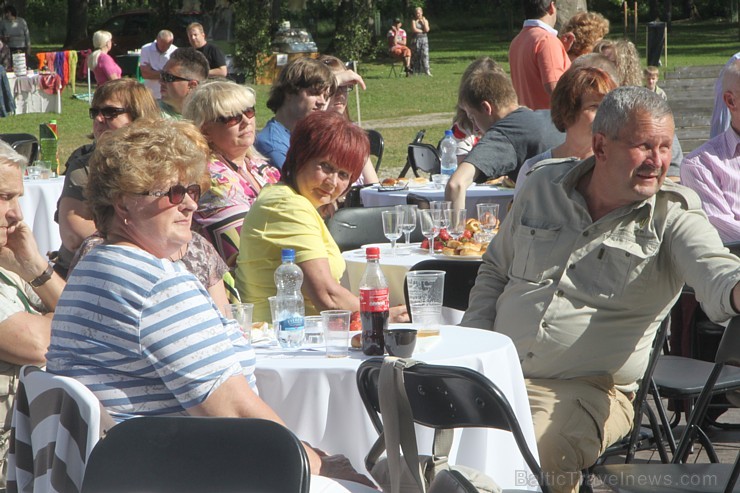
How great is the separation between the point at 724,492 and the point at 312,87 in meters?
4.34

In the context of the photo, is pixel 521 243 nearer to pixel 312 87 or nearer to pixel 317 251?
pixel 317 251

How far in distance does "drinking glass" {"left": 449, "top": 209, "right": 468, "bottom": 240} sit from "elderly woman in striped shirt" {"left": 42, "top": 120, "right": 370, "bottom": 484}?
2.57m

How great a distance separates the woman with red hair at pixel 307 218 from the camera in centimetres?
400

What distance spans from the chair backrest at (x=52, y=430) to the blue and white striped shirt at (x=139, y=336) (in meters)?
0.09

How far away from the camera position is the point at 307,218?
407 centimetres

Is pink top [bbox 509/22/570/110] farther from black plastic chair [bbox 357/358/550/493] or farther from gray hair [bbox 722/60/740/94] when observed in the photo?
black plastic chair [bbox 357/358/550/493]

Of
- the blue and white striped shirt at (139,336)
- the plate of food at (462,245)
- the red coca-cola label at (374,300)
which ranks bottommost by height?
the plate of food at (462,245)

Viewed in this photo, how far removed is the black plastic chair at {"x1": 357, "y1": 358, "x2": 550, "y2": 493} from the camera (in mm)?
2332

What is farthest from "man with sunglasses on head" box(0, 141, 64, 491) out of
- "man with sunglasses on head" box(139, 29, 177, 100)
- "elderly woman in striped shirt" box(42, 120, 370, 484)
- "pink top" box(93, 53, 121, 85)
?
"pink top" box(93, 53, 121, 85)

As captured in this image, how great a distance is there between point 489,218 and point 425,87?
69.0ft

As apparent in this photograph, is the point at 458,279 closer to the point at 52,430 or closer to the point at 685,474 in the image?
the point at 685,474

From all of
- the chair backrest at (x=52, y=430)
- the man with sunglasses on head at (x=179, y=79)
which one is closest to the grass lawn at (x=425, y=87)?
the man with sunglasses on head at (x=179, y=79)

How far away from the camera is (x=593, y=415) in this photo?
10.9 feet

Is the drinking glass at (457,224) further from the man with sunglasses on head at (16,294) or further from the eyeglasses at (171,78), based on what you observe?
the eyeglasses at (171,78)
